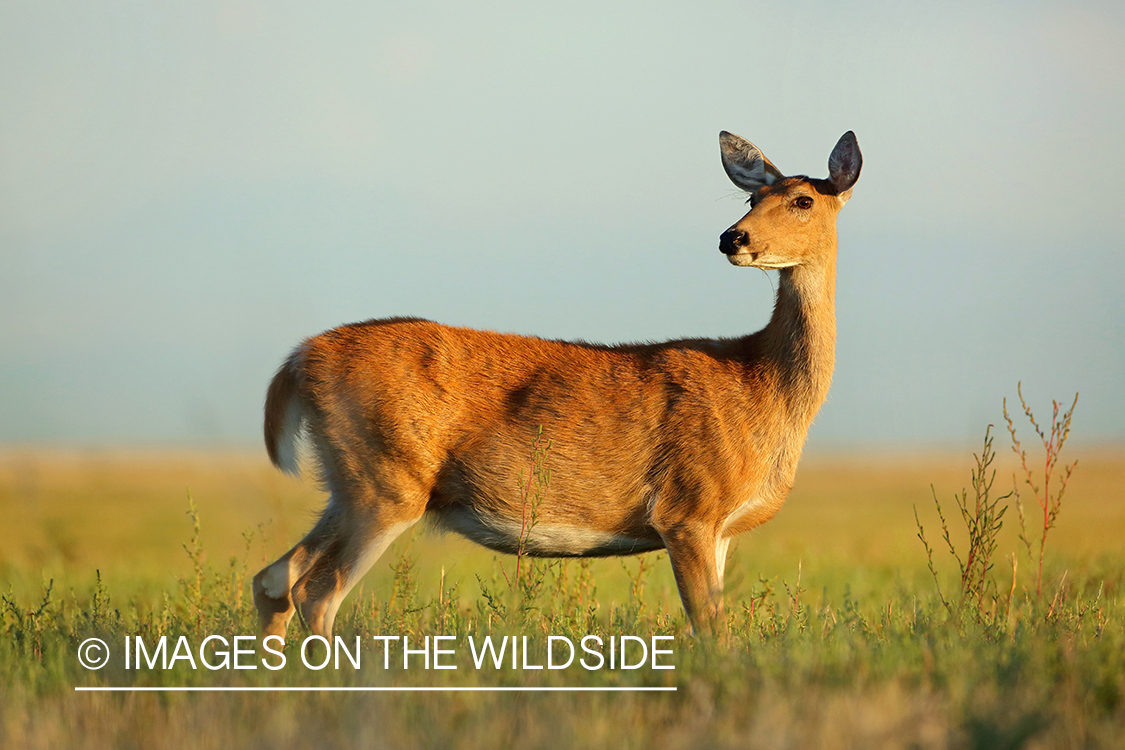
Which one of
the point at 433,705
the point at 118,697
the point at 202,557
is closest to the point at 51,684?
the point at 118,697

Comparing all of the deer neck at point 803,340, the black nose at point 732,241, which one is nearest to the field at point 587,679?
the deer neck at point 803,340

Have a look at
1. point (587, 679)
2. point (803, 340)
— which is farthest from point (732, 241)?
point (587, 679)

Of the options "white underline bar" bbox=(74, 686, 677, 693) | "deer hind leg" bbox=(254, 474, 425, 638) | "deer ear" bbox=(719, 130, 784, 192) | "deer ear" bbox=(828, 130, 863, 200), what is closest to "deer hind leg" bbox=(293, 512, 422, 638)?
"deer hind leg" bbox=(254, 474, 425, 638)

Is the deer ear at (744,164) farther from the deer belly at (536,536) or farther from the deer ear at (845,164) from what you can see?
the deer belly at (536,536)

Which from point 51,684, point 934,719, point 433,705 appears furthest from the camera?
point 51,684

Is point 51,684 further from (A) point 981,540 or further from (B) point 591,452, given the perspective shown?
(A) point 981,540

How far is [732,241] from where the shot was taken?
18.6 ft

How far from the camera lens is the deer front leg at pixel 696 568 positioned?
531cm

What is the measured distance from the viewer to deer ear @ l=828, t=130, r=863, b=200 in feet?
20.0

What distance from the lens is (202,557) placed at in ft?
21.0

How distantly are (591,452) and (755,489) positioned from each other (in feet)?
3.02

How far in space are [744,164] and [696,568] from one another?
266cm

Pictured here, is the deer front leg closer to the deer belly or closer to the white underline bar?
the deer belly

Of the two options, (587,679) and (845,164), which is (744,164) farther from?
(587,679)
